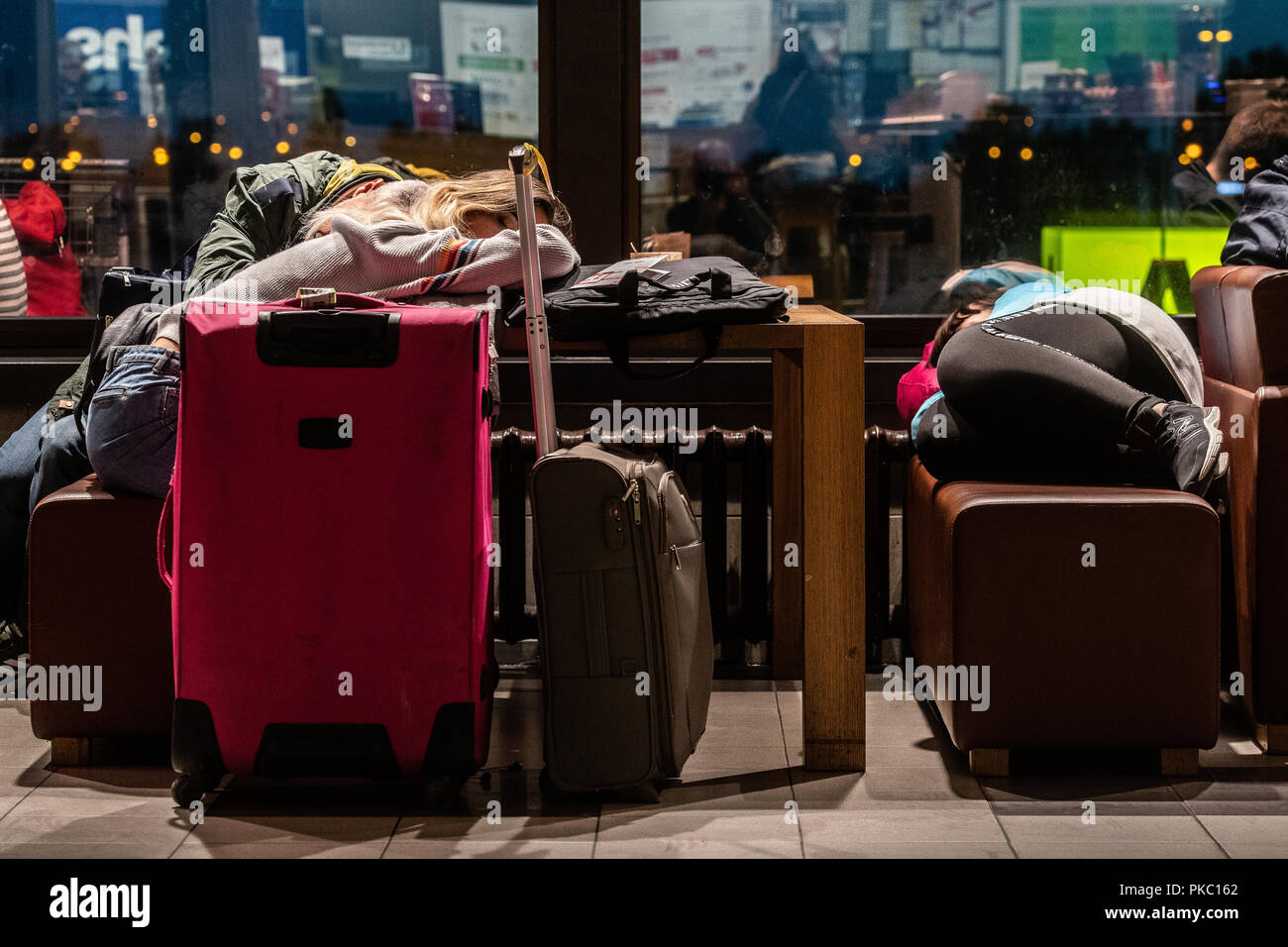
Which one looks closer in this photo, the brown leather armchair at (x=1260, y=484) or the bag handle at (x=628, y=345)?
the bag handle at (x=628, y=345)

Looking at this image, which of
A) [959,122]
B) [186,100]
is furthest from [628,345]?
[186,100]

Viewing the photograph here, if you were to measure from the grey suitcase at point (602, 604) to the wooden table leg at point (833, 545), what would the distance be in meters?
0.27

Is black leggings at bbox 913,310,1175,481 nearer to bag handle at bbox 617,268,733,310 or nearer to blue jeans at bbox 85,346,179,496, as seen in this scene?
bag handle at bbox 617,268,733,310

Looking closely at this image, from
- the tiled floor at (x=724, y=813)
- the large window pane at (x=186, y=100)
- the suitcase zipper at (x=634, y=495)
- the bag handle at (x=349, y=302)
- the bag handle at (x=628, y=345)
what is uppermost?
the large window pane at (x=186, y=100)

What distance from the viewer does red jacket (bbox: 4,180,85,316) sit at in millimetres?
3592

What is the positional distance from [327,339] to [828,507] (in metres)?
0.89

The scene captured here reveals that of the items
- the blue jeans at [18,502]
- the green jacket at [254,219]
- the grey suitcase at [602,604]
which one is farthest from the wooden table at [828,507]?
the blue jeans at [18,502]

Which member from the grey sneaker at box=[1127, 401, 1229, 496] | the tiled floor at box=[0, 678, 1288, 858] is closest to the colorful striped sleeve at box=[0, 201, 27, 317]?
the tiled floor at box=[0, 678, 1288, 858]

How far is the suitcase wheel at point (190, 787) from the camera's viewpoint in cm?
225

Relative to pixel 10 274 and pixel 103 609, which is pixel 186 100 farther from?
pixel 103 609

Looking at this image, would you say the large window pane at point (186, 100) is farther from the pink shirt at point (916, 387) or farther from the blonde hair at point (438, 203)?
the pink shirt at point (916, 387)
